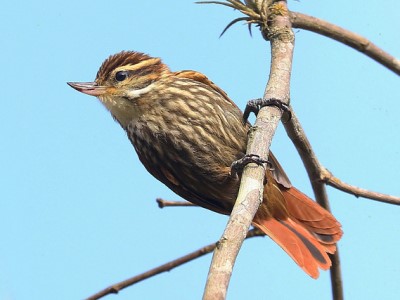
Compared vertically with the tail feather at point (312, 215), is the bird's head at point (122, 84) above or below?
above

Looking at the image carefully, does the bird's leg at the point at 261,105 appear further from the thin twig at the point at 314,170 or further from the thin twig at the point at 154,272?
the thin twig at the point at 154,272

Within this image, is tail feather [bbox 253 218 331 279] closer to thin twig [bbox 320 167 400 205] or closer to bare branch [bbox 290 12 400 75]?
thin twig [bbox 320 167 400 205]

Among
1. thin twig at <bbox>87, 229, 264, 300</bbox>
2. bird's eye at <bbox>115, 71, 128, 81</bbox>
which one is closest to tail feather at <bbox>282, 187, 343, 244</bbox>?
thin twig at <bbox>87, 229, 264, 300</bbox>

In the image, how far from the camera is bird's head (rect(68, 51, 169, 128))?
13.6 ft

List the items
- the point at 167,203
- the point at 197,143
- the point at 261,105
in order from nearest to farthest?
1. the point at 261,105
2. the point at 197,143
3. the point at 167,203

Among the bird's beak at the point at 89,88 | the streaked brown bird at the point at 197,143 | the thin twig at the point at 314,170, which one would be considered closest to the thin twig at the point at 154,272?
the streaked brown bird at the point at 197,143

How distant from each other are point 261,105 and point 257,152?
460mm

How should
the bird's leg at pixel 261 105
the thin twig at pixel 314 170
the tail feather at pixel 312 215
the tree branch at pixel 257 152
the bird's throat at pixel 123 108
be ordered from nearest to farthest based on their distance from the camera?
the tree branch at pixel 257 152, the bird's leg at pixel 261 105, the thin twig at pixel 314 170, the bird's throat at pixel 123 108, the tail feather at pixel 312 215

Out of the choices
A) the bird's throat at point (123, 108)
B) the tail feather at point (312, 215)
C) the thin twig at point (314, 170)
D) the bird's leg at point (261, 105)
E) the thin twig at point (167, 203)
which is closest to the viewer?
the bird's leg at point (261, 105)

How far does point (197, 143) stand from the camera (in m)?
3.97

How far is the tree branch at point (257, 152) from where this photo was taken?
6.97 ft

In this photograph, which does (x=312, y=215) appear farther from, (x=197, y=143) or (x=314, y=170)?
(x=197, y=143)

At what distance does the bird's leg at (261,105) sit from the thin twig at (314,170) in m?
0.14

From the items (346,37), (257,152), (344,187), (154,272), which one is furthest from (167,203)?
(257,152)
